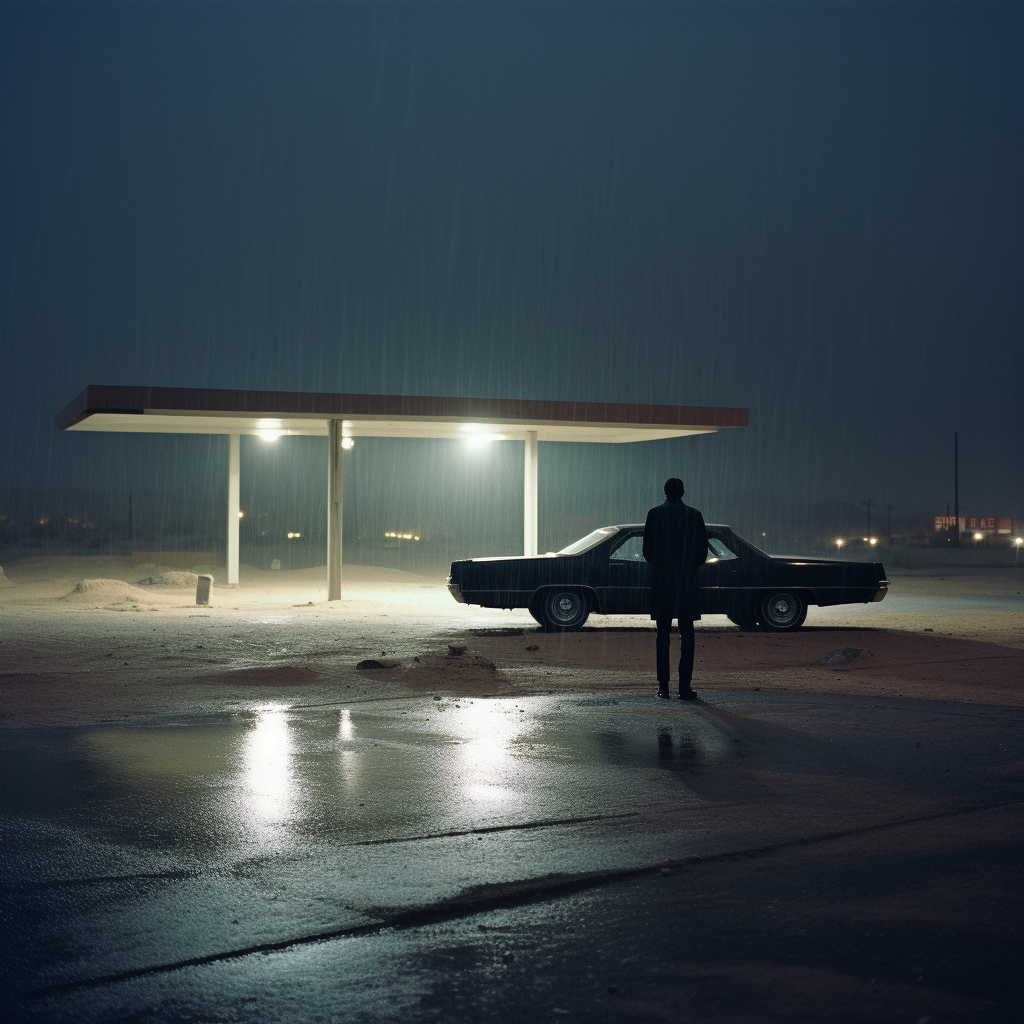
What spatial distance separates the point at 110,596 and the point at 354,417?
255 inches

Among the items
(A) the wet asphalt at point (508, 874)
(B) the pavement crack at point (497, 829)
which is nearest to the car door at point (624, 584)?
(A) the wet asphalt at point (508, 874)

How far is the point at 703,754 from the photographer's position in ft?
23.9

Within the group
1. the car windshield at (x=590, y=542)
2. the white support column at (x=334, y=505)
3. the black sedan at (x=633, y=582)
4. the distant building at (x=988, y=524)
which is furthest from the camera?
the distant building at (x=988, y=524)

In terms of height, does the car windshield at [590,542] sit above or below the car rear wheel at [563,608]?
above

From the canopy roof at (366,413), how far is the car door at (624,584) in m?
8.04

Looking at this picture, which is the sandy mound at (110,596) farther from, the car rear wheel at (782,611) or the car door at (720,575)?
the car rear wheel at (782,611)

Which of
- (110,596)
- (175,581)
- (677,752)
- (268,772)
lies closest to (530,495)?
(110,596)

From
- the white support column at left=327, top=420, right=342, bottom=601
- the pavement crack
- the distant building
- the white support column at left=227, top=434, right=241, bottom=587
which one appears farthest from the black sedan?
the distant building

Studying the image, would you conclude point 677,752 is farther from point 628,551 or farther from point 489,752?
point 628,551

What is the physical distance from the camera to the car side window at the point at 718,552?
1599 cm

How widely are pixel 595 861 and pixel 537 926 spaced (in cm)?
84

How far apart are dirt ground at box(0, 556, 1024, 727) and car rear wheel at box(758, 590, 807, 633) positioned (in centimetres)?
26

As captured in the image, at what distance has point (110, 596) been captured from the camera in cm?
2350

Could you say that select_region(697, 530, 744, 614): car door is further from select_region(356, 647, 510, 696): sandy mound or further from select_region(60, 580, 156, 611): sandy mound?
select_region(60, 580, 156, 611): sandy mound
